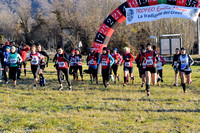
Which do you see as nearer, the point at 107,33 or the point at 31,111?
the point at 31,111

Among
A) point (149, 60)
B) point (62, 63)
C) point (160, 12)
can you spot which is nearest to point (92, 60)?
point (62, 63)

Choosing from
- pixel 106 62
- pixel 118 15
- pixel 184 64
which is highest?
pixel 118 15

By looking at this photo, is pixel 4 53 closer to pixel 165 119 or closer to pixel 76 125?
pixel 76 125

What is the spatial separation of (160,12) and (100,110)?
8215mm

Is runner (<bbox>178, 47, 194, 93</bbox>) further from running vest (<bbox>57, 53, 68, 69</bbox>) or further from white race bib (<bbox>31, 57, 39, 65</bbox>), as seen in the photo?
white race bib (<bbox>31, 57, 39, 65</bbox>)

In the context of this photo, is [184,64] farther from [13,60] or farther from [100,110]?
[13,60]

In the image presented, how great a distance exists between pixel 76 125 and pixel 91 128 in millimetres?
446

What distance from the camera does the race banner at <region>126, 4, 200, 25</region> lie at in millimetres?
12148

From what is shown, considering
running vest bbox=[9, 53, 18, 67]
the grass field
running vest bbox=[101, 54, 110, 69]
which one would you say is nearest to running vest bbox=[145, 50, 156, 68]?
the grass field

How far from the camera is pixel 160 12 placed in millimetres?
13039

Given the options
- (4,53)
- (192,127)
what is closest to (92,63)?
(4,53)

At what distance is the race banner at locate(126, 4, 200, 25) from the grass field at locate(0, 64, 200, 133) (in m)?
4.31

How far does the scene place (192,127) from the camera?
5438 mm

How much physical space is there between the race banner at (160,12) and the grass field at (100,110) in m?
4.31
